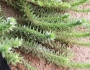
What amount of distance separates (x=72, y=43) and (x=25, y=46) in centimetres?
45

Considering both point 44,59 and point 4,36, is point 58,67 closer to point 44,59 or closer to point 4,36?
point 44,59

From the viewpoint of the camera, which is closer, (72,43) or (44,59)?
(44,59)

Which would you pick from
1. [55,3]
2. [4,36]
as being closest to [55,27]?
[55,3]

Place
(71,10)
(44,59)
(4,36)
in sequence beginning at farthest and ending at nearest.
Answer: (71,10) < (44,59) < (4,36)

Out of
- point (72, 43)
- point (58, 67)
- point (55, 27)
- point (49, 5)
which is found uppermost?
point (49, 5)

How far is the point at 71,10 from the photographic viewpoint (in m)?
2.34

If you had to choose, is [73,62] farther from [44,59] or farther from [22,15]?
[22,15]

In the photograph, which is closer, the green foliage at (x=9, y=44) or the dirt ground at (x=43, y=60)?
the green foliage at (x=9, y=44)

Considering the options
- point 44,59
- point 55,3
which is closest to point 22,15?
point 55,3

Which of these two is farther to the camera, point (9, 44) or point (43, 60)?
point (43, 60)

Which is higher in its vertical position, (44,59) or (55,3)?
(55,3)

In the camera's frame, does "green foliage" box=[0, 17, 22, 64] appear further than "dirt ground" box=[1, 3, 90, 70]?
No

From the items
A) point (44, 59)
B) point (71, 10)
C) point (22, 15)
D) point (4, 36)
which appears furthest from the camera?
point (71, 10)

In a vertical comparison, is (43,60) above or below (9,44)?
below
